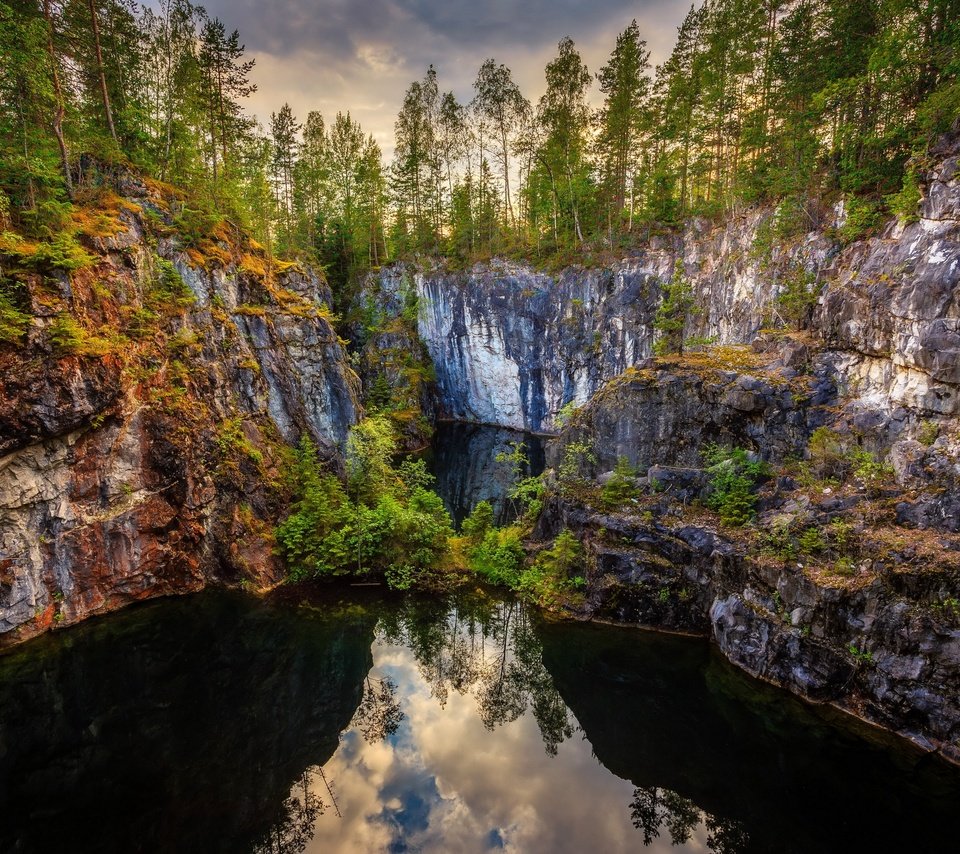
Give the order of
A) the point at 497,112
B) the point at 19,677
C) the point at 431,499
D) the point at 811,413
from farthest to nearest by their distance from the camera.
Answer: the point at 497,112 < the point at 431,499 < the point at 811,413 < the point at 19,677

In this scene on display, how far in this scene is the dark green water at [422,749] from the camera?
7.47 m

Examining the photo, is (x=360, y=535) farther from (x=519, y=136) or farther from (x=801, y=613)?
Answer: (x=519, y=136)

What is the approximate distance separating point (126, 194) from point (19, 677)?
14254 millimetres

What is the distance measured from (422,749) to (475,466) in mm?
21797

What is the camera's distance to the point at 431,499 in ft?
57.0

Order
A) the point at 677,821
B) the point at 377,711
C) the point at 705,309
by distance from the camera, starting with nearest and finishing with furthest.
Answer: the point at 677,821, the point at 377,711, the point at 705,309

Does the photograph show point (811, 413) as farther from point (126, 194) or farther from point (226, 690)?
point (126, 194)

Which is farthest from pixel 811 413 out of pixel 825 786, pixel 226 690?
pixel 226 690

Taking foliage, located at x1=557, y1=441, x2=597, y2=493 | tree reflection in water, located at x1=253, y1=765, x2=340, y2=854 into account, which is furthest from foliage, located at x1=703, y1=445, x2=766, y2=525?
tree reflection in water, located at x1=253, y1=765, x2=340, y2=854

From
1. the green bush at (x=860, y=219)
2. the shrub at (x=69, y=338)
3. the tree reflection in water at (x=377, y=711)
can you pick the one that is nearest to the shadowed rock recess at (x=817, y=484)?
A: the green bush at (x=860, y=219)

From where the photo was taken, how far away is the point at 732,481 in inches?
512

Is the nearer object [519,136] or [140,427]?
[140,427]

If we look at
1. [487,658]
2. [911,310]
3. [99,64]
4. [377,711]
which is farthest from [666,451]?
[99,64]

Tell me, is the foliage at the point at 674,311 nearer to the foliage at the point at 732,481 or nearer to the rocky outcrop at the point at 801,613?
the foliage at the point at 732,481
